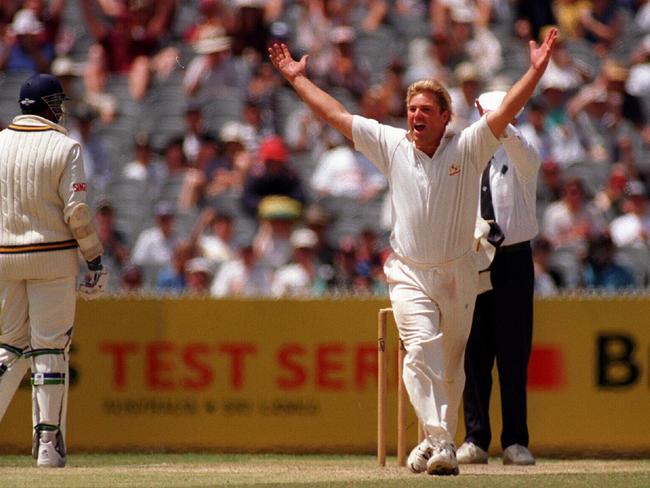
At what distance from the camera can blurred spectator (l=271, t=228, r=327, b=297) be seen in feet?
43.4

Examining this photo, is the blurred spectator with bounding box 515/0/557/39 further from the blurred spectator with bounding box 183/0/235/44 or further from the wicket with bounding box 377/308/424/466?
the wicket with bounding box 377/308/424/466

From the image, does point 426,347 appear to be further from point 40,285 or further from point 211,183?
point 211,183

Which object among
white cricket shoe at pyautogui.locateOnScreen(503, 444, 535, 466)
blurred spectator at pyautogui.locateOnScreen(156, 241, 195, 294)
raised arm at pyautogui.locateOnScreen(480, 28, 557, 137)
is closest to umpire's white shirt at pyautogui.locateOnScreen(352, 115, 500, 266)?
raised arm at pyautogui.locateOnScreen(480, 28, 557, 137)

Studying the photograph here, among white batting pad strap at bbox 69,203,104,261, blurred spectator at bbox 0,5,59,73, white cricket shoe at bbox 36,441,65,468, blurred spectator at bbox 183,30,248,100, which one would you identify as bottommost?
white cricket shoe at bbox 36,441,65,468

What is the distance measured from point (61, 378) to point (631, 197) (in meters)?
7.16

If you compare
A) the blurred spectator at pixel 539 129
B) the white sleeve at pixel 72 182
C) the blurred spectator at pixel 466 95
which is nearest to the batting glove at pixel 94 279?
the white sleeve at pixel 72 182

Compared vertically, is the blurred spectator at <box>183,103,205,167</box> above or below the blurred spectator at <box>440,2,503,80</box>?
below

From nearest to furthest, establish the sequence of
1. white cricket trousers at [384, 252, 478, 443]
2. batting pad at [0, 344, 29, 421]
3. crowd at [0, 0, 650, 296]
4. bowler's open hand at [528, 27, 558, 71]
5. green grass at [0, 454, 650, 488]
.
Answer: green grass at [0, 454, 650, 488]
bowler's open hand at [528, 27, 558, 71]
white cricket trousers at [384, 252, 478, 443]
batting pad at [0, 344, 29, 421]
crowd at [0, 0, 650, 296]

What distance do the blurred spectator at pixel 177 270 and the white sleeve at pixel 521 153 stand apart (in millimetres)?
4857

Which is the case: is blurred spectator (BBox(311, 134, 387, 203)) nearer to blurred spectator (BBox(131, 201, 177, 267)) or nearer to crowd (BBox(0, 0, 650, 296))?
crowd (BBox(0, 0, 650, 296))

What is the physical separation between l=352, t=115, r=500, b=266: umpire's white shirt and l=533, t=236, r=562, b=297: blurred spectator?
494 centimetres

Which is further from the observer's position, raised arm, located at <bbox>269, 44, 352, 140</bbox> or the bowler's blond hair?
raised arm, located at <bbox>269, 44, 352, 140</bbox>

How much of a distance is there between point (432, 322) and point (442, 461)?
0.72 metres

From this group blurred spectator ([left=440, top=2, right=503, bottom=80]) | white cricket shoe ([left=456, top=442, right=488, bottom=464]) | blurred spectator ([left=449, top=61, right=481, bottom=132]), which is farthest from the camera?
blurred spectator ([left=440, top=2, right=503, bottom=80])
